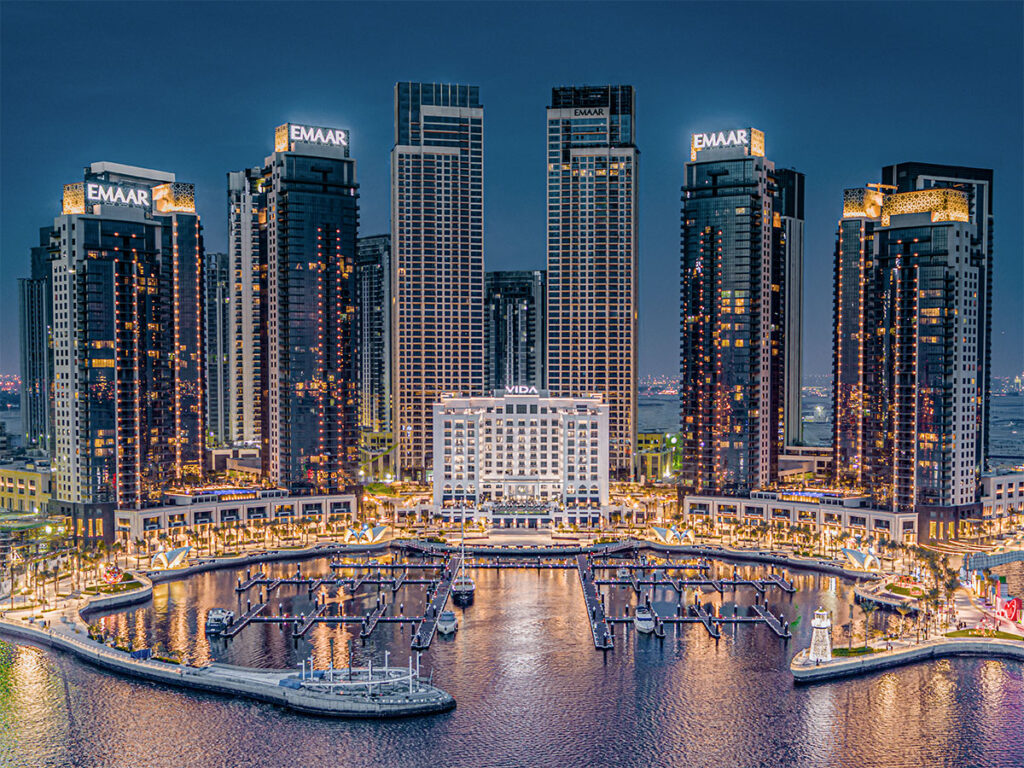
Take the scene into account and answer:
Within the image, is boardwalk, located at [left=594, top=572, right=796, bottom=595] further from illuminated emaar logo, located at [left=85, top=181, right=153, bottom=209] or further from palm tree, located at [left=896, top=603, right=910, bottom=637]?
illuminated emaar logo, located at [left=85, top=181, right=153, bottom=209]

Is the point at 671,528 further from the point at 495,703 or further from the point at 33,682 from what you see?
the point at 33,682

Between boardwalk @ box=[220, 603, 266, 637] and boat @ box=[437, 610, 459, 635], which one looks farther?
boardwalk @ box=[220, 603, 266, 637]

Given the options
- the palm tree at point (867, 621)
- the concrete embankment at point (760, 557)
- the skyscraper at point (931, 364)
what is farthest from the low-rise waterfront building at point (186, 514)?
the skyscraper at point (931, 364)

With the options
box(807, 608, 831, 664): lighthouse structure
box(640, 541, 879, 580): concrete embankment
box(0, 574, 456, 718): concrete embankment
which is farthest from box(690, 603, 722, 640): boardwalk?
box(0, 574, 456, 718): concrete embankment

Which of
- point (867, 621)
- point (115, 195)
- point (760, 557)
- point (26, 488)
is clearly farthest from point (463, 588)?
point (115, 195)

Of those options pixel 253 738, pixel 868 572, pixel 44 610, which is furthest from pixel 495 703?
pixel 868 572
